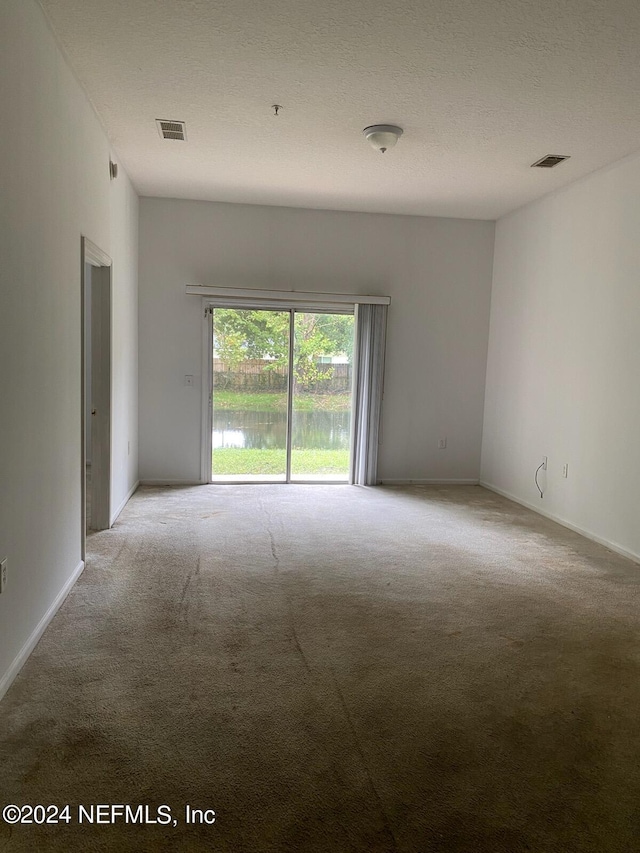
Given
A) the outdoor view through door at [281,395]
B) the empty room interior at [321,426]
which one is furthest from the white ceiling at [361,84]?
the outdoor view through door at [281,395]

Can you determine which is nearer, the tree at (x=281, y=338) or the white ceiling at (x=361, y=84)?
the white ceiling at (x=361, y=84)

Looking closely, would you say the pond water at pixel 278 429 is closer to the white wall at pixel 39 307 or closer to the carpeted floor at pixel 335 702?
the carpeted floor at pixel 335 702

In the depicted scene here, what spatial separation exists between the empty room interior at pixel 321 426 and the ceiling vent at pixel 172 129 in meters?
0.04

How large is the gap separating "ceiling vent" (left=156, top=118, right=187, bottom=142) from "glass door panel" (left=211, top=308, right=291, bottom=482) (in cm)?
210

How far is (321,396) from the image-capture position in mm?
6434

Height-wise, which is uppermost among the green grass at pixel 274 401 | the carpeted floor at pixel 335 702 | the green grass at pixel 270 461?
the green grass at pixel 274 401

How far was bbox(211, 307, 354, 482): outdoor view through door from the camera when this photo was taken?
20.4 feet

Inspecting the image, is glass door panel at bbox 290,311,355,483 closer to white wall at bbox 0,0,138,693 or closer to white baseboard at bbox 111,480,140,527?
white baseboard at bbox 111,480,140,527

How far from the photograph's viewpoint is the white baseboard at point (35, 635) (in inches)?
92.6

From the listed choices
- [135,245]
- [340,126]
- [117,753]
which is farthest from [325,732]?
[135,245]

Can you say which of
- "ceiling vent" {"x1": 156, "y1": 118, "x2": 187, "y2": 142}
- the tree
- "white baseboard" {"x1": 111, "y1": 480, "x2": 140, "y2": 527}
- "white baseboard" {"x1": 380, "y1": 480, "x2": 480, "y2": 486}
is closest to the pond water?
the tree

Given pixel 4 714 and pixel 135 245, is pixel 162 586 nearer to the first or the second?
pixel 4 714

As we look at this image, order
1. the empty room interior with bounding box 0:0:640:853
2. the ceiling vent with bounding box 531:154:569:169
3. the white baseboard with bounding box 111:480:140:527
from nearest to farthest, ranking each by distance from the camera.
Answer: the empty room interior with bounding box 0:0:640:853 < the ceiling vent with bounding box 531:154:569:169 < the white baseboard with bounding box 111:480:140:527

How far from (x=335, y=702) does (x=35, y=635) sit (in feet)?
4.53
